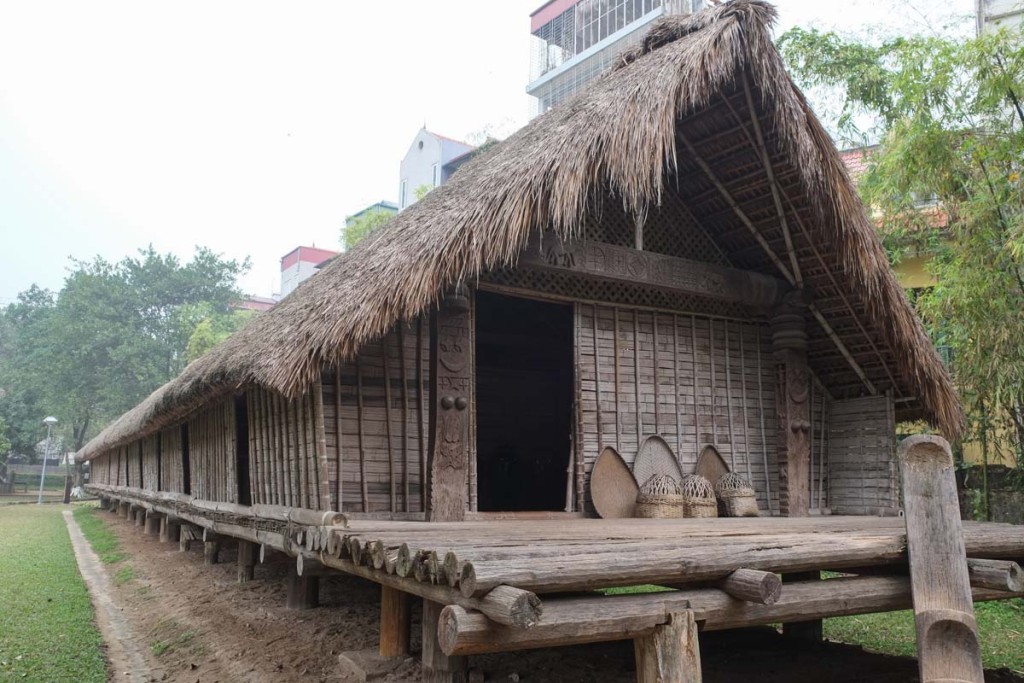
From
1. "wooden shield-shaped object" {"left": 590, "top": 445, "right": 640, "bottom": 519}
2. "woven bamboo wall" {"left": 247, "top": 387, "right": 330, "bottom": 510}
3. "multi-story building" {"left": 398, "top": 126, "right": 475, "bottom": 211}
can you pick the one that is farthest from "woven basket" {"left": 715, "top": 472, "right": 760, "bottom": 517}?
"multi-story building" {"left": 398, "top": 126, "right": 475, "bottom": 211}

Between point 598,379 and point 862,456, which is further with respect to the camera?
point 862,456

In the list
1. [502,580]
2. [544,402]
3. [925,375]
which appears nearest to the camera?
[502,580]

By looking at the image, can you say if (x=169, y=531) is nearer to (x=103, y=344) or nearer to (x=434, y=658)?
(x=434, y=658)

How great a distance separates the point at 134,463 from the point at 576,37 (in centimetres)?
1666

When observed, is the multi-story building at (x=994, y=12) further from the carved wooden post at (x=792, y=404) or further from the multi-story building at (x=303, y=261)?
the multi-story building at (x=303, y=261)

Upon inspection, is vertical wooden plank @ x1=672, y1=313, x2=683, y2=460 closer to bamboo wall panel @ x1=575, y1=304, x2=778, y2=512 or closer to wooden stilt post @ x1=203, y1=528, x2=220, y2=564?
bamboo wall panel @ x1=575, y1=304, x2=778, y2=512

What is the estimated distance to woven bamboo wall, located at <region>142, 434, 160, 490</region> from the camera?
12.2m

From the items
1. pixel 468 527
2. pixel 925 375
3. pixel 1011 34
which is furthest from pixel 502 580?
pixel 1011 34

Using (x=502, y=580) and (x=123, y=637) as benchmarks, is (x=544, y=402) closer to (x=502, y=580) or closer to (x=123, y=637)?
(x=123, y=637)

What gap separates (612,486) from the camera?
585 centimetres

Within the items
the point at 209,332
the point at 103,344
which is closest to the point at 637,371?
the point at 209,332

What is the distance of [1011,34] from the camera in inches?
265

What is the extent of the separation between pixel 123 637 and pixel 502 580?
4999 mm

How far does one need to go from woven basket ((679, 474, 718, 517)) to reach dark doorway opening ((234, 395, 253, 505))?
3764 millimetres
